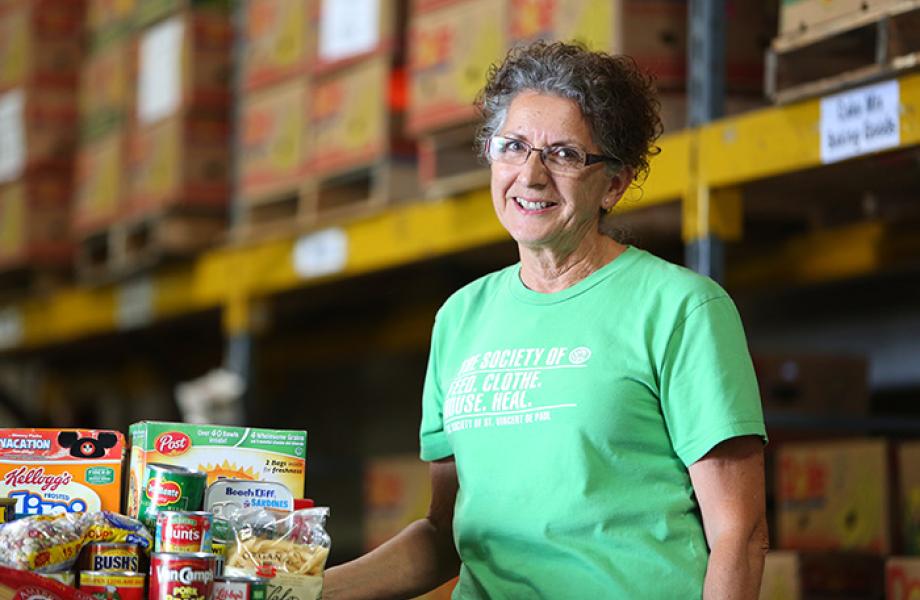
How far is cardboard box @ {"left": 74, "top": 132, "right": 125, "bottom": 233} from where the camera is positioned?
6180 mm

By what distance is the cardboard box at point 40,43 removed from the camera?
6730mm

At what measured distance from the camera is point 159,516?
6.51ft

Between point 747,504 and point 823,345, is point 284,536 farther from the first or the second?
point 823,345

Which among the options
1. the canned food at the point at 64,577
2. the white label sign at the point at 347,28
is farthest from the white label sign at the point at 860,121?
the canned food at the point at 64,577

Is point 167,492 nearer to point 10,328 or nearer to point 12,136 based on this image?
point 12,136

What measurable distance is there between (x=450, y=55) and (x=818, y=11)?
1362mm

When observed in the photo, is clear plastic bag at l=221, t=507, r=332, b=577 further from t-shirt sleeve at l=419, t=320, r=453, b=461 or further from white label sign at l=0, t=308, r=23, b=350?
white label sign at l=0, t=308, r=23, b=350

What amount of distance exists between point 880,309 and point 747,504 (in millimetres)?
3842

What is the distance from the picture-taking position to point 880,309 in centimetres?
575

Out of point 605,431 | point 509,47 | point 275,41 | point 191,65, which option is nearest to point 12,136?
point 191,65

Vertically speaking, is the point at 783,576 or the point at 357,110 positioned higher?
the point at 357,110

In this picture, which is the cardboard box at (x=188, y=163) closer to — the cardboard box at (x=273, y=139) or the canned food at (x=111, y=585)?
the cardboard box at (x=273, y=139)

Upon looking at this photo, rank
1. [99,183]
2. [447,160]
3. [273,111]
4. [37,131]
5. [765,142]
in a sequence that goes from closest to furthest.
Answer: [765,142], [447,160], [273,111], [99,183], [37,131]

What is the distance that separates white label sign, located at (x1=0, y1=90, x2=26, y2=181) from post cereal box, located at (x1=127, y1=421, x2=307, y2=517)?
476cm
